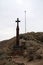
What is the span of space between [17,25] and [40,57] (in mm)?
11755

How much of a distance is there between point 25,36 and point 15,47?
10.3 meters

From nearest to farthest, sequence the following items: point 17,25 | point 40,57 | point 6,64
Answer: point 6,64 → point 40,57 → point 17,25

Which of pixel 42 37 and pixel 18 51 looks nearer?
pixel 18 51

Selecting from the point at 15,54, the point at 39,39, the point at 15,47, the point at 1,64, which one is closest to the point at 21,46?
the point at 15,47

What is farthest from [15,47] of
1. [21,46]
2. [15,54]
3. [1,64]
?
[1,64]

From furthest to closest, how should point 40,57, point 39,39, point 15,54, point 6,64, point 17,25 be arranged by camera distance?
point 39,39, point 17,25, point 15,54, point 40,57, point 6,64

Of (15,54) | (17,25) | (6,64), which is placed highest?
(17,25)

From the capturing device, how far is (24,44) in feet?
136

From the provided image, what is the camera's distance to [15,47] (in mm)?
39906

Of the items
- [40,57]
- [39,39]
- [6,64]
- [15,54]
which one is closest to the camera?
[6,64]

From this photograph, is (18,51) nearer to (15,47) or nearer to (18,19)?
(15,47)

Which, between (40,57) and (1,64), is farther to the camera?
(40,57)

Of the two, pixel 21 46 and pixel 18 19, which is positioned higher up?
pixel 18 19

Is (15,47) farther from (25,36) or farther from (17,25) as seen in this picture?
(25,36)
